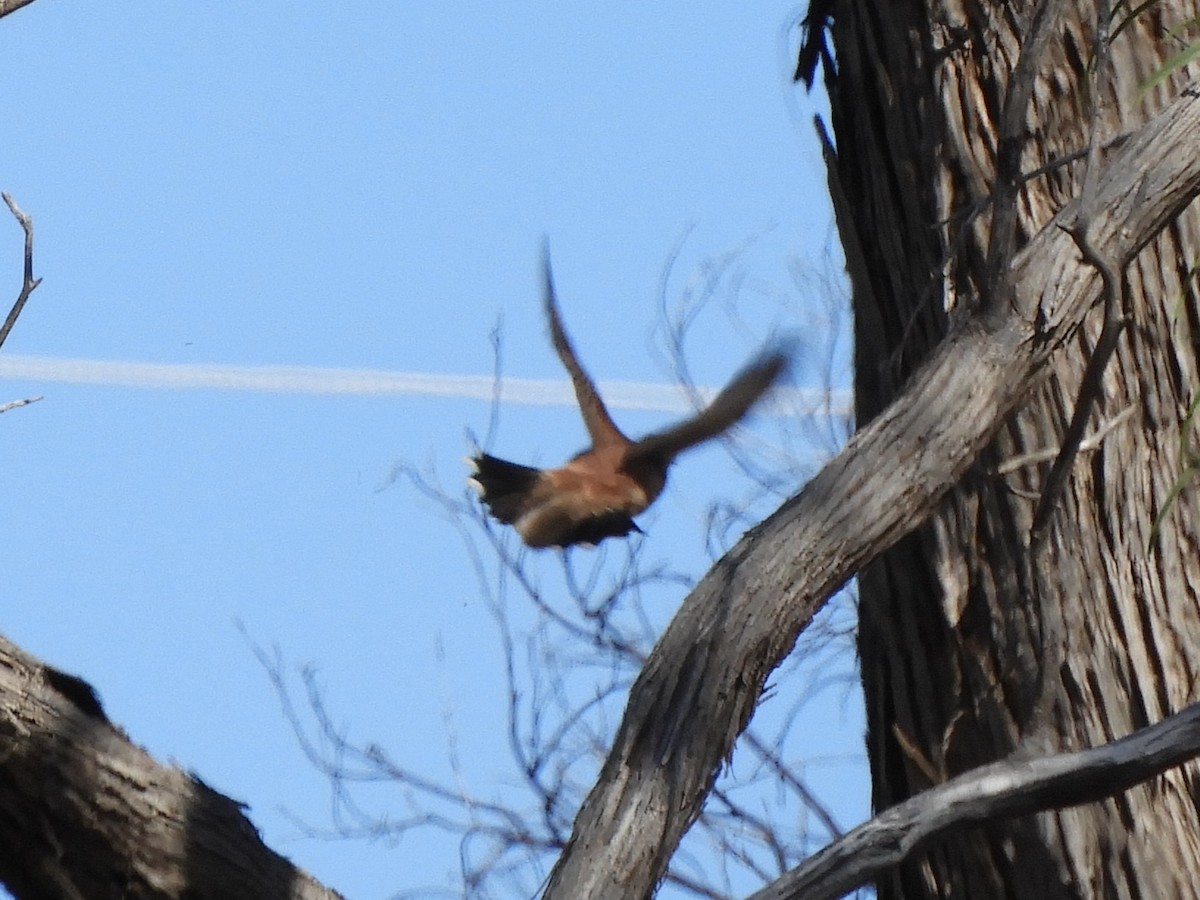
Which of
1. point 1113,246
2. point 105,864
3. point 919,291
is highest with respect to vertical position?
point 919,291

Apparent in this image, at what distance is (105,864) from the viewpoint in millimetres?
2104

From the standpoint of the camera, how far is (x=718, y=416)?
152 inches

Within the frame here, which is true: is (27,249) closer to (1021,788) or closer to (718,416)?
(1021,788)

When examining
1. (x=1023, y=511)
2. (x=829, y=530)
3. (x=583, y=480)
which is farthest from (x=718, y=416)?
(x=829, y=530)

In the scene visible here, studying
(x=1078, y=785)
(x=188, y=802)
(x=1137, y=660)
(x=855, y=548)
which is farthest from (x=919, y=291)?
(x=188, y=802)

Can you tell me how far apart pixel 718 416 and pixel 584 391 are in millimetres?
755

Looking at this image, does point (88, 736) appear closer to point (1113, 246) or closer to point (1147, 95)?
point (1113, 246)

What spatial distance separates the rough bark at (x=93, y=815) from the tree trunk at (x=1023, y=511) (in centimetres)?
103

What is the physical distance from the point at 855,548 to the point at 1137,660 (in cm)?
75

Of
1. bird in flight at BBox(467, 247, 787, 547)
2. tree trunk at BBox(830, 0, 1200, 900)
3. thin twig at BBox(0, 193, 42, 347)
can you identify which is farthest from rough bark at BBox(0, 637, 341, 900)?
bird in flight at BBox(467, 247, 787, 547)

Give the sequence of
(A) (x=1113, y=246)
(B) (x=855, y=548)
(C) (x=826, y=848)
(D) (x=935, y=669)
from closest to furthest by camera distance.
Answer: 1. (C) (x=826, y=848)
2. (B) (x=855, y=548)
3. (A) (x=1113, y=246)
4. (D) (x=935, y=669)

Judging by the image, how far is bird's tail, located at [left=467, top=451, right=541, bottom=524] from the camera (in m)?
4.22

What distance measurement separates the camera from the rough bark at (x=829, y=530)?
167cm

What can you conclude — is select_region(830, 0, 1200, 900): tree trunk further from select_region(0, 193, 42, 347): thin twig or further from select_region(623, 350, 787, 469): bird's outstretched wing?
select_region(0, 193, 42, 347): thin twig
